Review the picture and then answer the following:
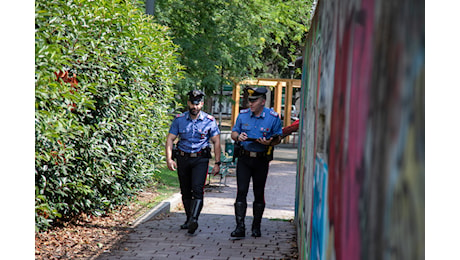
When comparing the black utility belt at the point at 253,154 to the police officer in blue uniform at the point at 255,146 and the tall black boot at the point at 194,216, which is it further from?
the tall black boot at the point at 194,216

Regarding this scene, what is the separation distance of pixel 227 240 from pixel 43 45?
392 centimetres

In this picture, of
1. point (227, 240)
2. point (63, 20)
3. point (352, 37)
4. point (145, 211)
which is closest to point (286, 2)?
point (145, 211)

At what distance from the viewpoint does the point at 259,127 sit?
25.0ft

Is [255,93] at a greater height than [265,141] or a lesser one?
greater

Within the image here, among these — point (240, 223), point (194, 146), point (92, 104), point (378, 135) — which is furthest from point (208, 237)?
point (378, 135)

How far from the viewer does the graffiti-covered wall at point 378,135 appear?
1.25 metres

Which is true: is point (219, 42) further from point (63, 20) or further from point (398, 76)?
point (398, 76)

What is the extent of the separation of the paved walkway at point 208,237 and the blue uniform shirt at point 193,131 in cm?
122

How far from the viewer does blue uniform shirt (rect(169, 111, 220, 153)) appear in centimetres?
766

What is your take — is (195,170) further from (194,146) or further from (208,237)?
(208,237)

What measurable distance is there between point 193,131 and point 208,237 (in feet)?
4.80

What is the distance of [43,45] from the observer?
4.53 meters

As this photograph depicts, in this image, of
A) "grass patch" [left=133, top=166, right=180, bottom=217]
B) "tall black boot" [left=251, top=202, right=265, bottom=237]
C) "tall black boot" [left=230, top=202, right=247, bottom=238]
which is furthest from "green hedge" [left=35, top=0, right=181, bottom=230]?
"tall black boot" [left=251, top=202, right=265, bottom=237]

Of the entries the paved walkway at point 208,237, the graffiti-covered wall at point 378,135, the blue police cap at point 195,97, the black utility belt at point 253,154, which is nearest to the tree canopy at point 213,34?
the paved walkway at point 208,237
